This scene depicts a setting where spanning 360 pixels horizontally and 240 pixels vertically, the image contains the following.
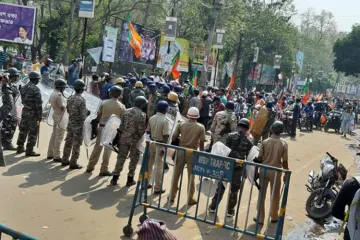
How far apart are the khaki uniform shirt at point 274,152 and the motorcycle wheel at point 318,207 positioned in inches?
55.2

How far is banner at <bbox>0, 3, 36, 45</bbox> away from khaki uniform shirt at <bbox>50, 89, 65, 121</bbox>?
380 inches

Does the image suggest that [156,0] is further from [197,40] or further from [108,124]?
[108,124]

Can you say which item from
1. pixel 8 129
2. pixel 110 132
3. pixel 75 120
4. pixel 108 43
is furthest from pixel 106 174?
pixel 108 43

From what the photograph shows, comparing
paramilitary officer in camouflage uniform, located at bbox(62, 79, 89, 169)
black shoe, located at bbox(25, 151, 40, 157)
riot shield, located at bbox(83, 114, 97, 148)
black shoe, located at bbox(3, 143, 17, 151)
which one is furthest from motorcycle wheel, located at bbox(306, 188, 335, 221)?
black shoe, located at bbox(3, 143, 17, 151)

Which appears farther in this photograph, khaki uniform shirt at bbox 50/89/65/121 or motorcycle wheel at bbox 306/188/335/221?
khaki uniform shirt at bbox 50/89/65/121

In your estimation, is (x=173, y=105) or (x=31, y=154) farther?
(x=173, y=105)

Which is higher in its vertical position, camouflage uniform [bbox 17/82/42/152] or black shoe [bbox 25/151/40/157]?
camouflage uniform [bbox 17/82/42/152]

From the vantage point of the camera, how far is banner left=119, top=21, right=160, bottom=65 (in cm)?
2364

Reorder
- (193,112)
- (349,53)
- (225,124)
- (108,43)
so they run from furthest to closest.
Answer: (349,53) → (108,43) → (225,124) → (193,112)

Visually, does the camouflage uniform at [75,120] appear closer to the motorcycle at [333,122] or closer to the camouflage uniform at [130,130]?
the camouflage uniform at [130,130]

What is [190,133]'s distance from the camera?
24.1 feet

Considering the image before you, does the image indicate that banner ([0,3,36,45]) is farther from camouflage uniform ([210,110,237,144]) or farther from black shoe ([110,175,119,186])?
black shoe ([110,175,119,186])

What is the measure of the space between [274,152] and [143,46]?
19.5m

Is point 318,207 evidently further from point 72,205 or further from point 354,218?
point 72,205
